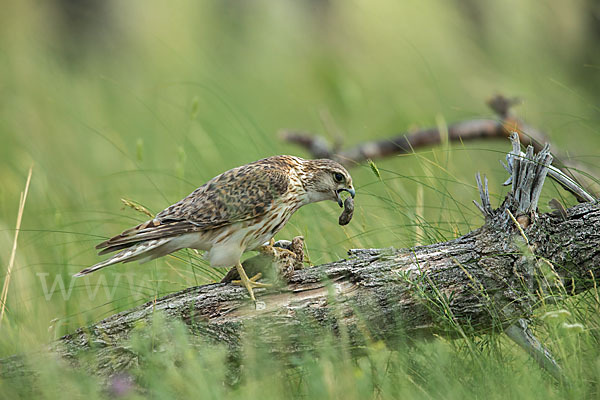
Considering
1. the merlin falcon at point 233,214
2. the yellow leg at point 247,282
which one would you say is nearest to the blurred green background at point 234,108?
the merlin falcon at point 233,214

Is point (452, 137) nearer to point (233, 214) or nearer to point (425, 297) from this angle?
point (233, 214)

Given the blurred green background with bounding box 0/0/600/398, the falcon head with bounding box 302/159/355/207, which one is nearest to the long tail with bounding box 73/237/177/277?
the blurred green background with bounding box 0/0/600/398

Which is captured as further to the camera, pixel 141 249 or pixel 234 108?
pixel 234 108

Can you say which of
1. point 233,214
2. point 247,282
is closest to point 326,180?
point 233,214

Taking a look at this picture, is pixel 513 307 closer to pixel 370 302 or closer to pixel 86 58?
pixel 370 302

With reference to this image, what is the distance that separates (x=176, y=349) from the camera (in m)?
3.22

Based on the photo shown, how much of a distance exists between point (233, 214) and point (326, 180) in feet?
2.14

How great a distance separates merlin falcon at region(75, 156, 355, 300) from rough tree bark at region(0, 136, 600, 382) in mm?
302

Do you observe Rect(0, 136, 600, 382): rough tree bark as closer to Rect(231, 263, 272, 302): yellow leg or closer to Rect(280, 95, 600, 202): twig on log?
Rect(231, 263, 272, 302): yellow leg

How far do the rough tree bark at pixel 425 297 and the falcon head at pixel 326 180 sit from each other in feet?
2.69

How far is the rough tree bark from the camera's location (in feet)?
10.8

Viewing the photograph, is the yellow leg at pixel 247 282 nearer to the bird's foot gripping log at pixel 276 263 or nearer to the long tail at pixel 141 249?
the bird's foot gripping log at pixel 276 263

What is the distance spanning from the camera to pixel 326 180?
4168 millimetres

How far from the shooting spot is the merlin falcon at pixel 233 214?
3.68m
